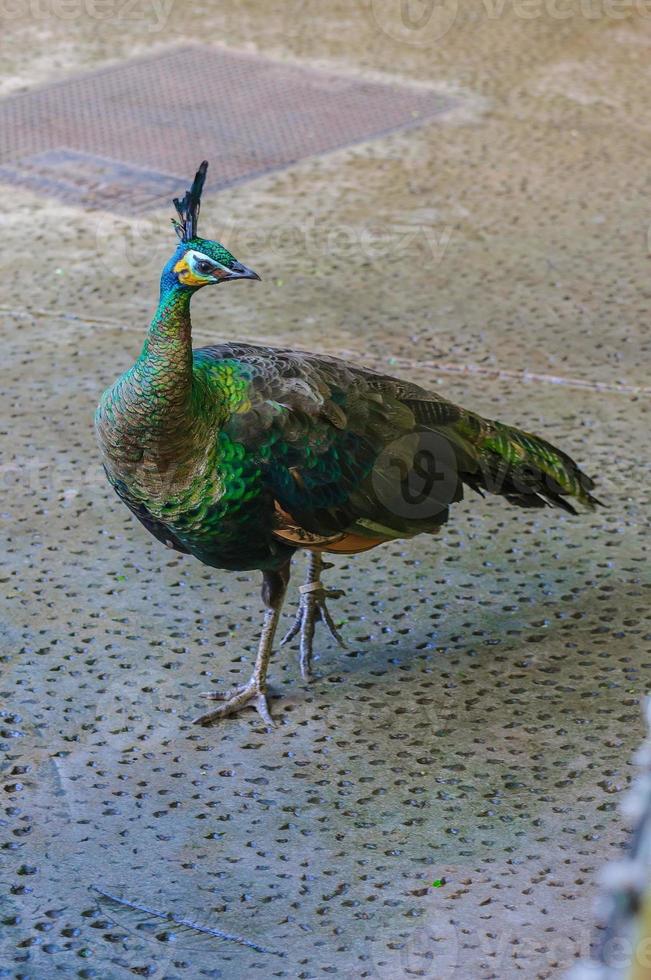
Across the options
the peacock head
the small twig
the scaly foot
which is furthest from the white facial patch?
the small twig

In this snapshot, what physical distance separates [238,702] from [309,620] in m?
0.33

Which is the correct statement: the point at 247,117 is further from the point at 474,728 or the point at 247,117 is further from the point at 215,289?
the point at 474,728

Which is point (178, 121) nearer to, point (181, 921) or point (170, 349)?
point (170, 349)

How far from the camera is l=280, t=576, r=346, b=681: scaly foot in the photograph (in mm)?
3422

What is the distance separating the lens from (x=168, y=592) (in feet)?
12.1

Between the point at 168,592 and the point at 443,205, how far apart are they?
3.06m

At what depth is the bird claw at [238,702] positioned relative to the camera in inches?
127

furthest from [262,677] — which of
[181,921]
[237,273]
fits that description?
[237,273]

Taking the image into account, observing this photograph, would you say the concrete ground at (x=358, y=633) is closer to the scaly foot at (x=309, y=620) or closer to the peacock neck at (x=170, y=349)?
the scaly foot at (x=309, y=620)

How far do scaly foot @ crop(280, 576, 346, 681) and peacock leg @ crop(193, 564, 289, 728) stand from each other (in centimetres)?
15

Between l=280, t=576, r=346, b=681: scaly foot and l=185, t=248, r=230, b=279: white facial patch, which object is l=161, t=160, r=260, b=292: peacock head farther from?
l=280, t=576, r=346, b=681: scaly foot

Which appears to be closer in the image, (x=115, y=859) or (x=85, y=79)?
(x=115, y=859)

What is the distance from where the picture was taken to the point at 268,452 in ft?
9.83

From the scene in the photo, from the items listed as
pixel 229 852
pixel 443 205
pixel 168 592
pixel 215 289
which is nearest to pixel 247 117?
pixel 443 205
